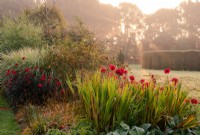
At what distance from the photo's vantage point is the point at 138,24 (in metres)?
49.1

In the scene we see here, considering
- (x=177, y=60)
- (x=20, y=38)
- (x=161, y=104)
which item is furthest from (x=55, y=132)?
(x=177, y=60)

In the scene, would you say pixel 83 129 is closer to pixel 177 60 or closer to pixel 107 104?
pixel 107 104

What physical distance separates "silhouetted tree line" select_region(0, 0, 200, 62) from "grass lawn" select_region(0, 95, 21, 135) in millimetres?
37636

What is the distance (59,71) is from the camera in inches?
297

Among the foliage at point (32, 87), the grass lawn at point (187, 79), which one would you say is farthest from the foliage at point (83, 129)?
the foliage at point (32, 87)

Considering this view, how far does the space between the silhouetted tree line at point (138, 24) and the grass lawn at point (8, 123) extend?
37.6 metres

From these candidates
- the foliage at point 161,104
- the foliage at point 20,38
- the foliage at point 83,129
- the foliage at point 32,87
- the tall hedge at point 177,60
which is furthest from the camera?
the tall hedge at point 177,60

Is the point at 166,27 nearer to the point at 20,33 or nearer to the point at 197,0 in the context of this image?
the point at 197,0

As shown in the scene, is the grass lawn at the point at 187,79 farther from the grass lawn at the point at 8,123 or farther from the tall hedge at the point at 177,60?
the tall hedge at the point at 177,60

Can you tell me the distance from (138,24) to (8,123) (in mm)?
44506

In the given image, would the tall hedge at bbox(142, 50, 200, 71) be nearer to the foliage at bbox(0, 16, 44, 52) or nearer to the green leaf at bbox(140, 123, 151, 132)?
the foliage at bbox(0, 16, 44, 52)

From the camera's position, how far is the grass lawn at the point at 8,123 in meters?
5.63

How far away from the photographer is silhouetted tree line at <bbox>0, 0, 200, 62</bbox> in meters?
46.0

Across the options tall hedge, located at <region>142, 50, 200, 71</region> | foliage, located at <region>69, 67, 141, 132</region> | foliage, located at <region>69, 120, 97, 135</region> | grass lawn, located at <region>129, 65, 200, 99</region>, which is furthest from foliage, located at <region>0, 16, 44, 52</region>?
tall hedge, located at <region>142, 50, 200, 71</region>
